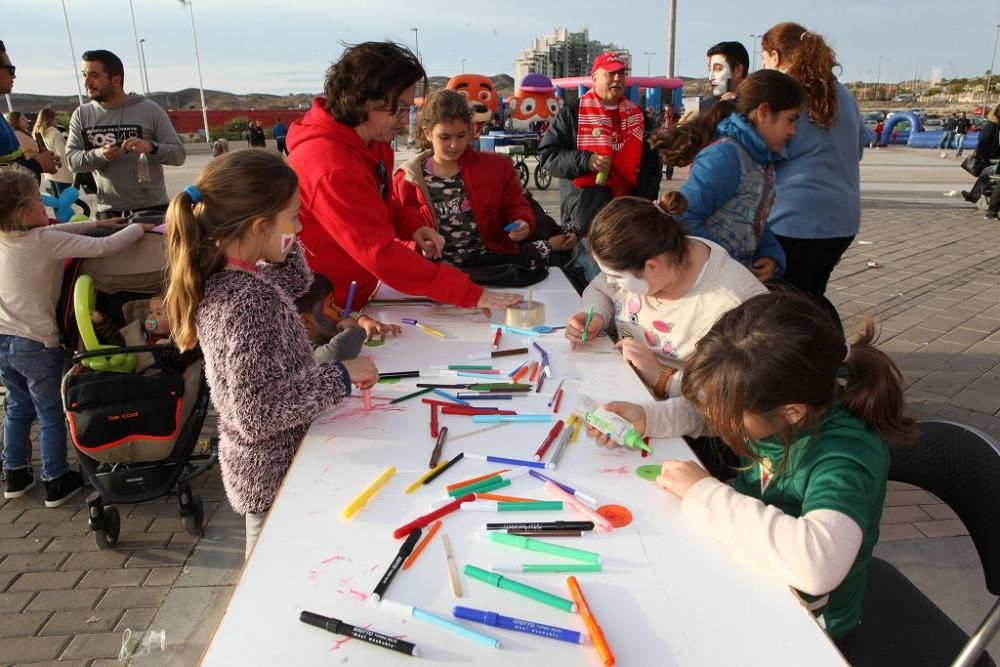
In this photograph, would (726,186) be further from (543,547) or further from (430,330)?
(543,547)

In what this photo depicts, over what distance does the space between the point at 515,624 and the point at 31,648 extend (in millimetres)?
1852

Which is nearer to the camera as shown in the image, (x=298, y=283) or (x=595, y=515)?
(x=595, y=515)

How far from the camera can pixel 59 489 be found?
2.76 m

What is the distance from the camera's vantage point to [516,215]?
9.85 ft

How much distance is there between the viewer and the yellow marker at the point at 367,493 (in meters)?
1.20

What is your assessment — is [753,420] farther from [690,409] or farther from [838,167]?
[838,167]

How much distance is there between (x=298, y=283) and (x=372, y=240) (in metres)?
0.26

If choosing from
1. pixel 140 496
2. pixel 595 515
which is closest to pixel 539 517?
pixel 595 515

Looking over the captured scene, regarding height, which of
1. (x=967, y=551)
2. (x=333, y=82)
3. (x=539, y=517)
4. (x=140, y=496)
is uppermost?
(x=333, y=82)

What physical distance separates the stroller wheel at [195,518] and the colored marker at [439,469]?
1577 mm

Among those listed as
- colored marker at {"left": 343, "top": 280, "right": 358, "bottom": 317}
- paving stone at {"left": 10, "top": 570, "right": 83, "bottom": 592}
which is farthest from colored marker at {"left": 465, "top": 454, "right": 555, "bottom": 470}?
paving stone at {"left": 10, "top": 570, "right": 83, "bottom": 592}

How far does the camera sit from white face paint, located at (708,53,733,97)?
169 inches

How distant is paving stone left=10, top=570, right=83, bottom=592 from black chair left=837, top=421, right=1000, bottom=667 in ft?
7.85

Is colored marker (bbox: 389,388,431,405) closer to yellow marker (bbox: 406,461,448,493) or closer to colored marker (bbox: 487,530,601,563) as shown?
yellow marker (bbox: 406,461,448,493)
